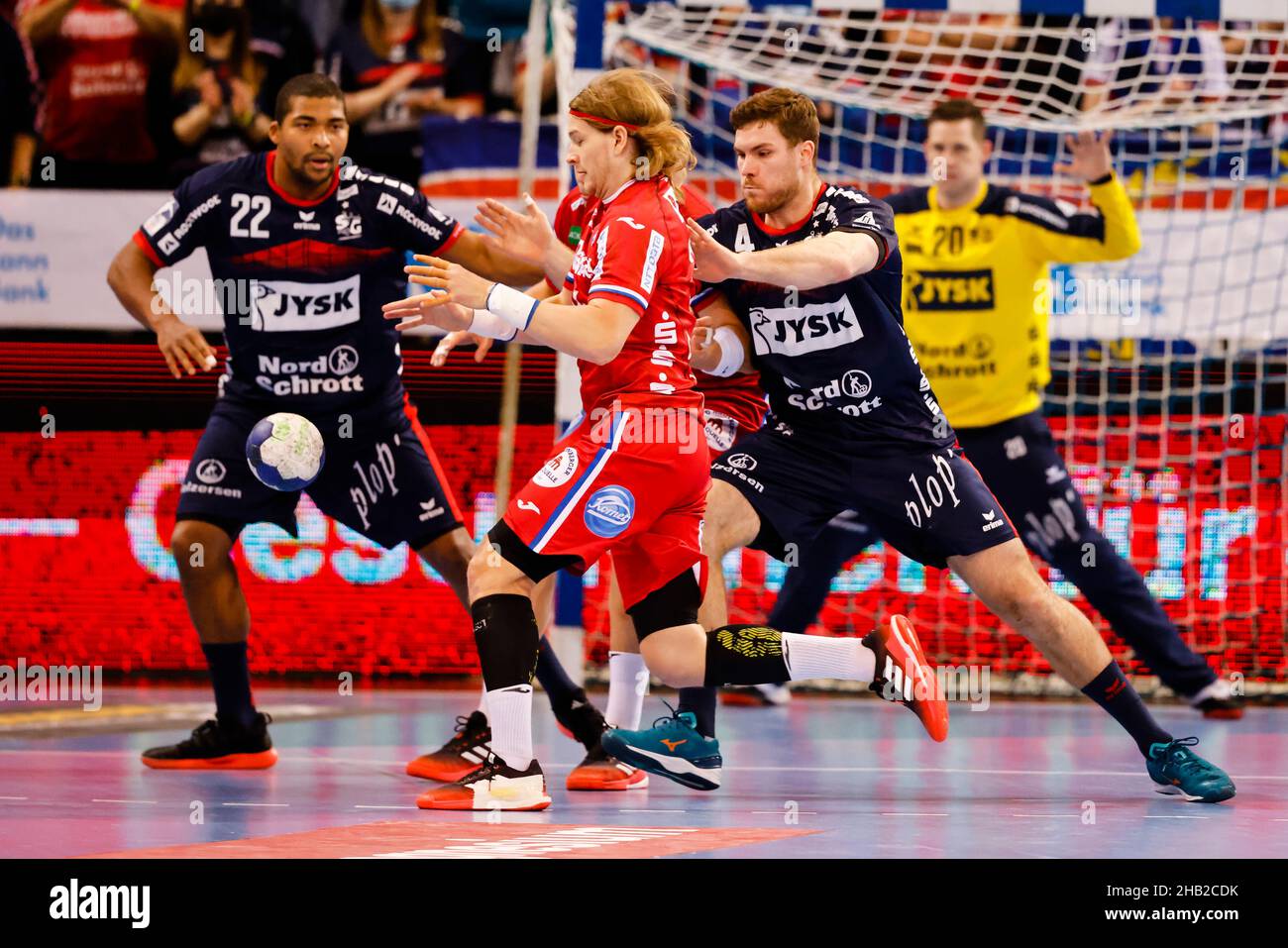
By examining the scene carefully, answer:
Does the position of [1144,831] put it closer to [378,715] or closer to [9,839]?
[9,839]

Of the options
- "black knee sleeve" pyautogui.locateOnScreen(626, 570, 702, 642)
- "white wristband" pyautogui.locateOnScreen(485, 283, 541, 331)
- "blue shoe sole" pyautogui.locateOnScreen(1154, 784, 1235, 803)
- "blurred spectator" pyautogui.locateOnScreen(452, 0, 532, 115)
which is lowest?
"blue shoe sole" pyautogui.locateOnScreen(1154, 784, 1235, 803)

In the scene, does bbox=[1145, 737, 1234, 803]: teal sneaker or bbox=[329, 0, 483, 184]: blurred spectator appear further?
bbox=[329, 0, 483, 184]: blurred spectator

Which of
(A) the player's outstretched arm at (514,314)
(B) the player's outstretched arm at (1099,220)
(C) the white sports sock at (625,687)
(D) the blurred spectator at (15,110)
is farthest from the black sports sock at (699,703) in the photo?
(D) the blurred spectator at (15,110)

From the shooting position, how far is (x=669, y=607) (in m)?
4.66

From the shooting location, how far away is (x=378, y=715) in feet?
23.8

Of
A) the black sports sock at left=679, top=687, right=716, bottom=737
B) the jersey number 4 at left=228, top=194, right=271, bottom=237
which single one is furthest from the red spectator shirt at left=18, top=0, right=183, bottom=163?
the black sports sock at left=679, top=687, right=716, bottom=737

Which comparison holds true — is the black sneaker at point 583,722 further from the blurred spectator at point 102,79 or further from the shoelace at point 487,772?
the blurred spectator at point 102,79

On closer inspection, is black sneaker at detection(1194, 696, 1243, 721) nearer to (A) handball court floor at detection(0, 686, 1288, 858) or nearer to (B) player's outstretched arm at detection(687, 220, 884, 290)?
(A) handball court floor at detection(0, 686, 1288, 858)

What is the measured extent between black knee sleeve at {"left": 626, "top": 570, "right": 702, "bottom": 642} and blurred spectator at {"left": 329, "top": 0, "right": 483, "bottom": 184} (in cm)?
538

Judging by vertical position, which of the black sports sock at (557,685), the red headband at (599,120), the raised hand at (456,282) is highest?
the red headband at (599,120)

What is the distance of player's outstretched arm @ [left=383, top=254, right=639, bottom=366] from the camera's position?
4.16 metres

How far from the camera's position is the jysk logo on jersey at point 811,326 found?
5098mm

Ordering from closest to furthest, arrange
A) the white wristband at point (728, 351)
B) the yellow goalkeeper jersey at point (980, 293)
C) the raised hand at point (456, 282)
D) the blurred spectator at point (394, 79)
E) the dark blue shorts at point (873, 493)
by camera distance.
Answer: the raised hand at point (456, 282) < the dark blue shorts at point (873, 493) < the white wristband at point (728, 351) < the yellow goalkeeper jersey at point (980, 293) < the blurred spectator at point (394, 79)

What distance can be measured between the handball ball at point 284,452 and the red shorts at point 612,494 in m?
1.20
